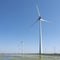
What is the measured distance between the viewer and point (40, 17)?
124 feet

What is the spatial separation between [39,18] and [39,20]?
1.58ft

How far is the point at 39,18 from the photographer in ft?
125

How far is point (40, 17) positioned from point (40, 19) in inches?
21.2

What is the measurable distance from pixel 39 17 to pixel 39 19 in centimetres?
56

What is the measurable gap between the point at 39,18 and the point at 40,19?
2.06 ft

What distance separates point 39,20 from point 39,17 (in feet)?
2.41

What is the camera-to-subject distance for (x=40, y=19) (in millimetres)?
37594

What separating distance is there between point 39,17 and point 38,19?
0.93 m

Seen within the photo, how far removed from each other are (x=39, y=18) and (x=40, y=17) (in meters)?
0.41

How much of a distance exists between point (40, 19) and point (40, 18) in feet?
1.32

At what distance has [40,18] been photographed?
37906 millimetres

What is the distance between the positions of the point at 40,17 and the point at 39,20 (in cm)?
82
